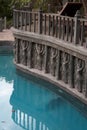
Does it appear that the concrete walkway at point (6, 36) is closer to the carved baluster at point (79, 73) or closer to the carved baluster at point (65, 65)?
the carved baluster at point (65, 65)

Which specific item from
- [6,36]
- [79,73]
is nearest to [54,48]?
[79,73]

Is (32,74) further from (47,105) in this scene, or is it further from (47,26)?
(47,105)

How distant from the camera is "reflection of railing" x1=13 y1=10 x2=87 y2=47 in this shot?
1287cm

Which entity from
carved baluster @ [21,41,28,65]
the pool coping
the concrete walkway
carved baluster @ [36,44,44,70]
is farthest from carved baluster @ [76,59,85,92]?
the concrete walkway

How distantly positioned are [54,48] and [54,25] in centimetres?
75

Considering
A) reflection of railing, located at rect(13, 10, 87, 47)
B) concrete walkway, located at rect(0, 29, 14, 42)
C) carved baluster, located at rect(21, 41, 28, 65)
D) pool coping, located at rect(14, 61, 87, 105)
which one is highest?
reflection of railing, located at rect(13, 10, 87, 47)

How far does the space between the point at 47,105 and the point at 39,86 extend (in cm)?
205

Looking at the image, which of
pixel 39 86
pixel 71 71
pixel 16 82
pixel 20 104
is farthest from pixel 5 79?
pixel 71 71

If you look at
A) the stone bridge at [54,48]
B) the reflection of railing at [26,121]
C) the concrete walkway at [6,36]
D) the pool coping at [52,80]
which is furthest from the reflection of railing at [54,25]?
the concrete walkway at [6,36]

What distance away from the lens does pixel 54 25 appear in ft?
48.1

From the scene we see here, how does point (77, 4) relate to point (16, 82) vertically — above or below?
above

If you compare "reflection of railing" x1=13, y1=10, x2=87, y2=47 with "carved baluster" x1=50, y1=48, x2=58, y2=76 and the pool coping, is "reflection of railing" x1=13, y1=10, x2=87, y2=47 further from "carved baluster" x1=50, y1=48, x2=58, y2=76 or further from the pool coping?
the pool coping

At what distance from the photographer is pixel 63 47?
1382cm

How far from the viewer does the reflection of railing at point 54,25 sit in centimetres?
1287
